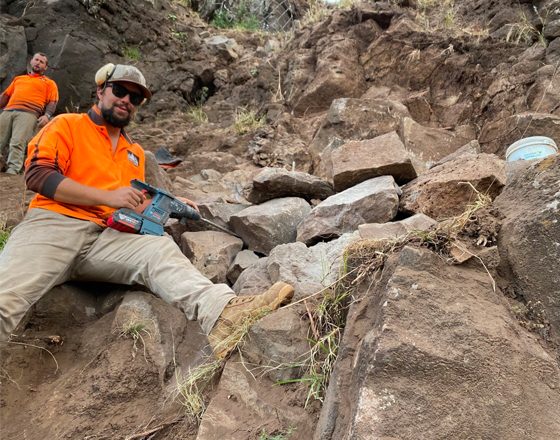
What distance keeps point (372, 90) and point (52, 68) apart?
16.9 feet

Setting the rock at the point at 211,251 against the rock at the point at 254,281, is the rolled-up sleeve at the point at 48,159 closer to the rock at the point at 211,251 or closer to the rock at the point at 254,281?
the rock at the point at 211,251

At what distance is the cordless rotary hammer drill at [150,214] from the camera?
11.0ft

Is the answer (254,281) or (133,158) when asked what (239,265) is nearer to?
(254,281)

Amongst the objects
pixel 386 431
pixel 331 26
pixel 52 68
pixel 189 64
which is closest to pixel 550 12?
pixel 331 26

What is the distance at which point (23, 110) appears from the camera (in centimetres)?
673

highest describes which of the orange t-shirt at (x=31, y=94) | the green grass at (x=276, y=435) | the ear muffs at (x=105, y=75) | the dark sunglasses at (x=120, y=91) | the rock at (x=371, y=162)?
the ear muffs at (x=105, y=75)

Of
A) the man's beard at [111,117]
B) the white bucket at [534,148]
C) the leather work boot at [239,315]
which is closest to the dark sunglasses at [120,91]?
the man's beard at [111,117]

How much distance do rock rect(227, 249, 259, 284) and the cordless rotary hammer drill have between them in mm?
521

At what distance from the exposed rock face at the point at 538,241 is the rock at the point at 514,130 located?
2.93 meters

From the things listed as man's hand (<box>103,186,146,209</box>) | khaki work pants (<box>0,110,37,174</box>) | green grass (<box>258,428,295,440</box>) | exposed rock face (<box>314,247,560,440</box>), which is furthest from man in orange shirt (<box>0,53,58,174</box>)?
exposed rock face (<box>314,247,560,440</box>)

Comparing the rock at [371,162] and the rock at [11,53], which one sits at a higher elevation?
the rock at [371,162]

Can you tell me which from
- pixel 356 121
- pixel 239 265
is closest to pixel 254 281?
pixel 239 265

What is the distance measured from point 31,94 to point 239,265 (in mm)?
4778

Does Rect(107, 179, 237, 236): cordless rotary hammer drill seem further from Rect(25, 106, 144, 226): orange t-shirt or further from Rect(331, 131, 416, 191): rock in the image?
Rect(331, 131, 416, 191): rock
